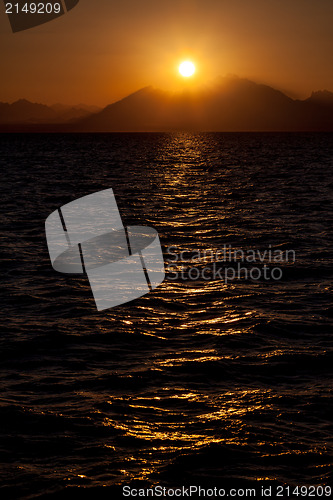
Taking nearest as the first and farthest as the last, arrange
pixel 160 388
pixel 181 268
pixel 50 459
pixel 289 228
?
pixel 50 459 → pixel 160 388 → pixel 181 268 → pixel 289 228

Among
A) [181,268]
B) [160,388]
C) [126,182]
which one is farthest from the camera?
[126,182]

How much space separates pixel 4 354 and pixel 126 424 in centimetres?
366

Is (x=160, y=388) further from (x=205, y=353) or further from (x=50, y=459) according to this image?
(x=50, y=459)

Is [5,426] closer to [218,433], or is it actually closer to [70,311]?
[218,433]

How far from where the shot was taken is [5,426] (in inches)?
347

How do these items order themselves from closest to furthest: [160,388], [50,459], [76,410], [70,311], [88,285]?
[50,459] → [76,410] → [160,388] → [70,311] → [88,285]

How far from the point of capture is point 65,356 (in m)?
11.4

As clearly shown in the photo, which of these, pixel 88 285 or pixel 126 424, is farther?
pixel 88 285

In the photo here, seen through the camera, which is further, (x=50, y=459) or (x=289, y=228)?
(x=289, y=228)

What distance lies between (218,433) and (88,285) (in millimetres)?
8598

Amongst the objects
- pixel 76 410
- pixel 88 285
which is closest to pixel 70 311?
pixel 88 285

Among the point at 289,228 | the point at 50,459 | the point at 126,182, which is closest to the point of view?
the point at 50,459

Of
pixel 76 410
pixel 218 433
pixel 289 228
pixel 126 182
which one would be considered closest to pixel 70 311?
pixel 76 410

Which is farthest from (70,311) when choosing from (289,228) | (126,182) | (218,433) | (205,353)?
(126,182)
